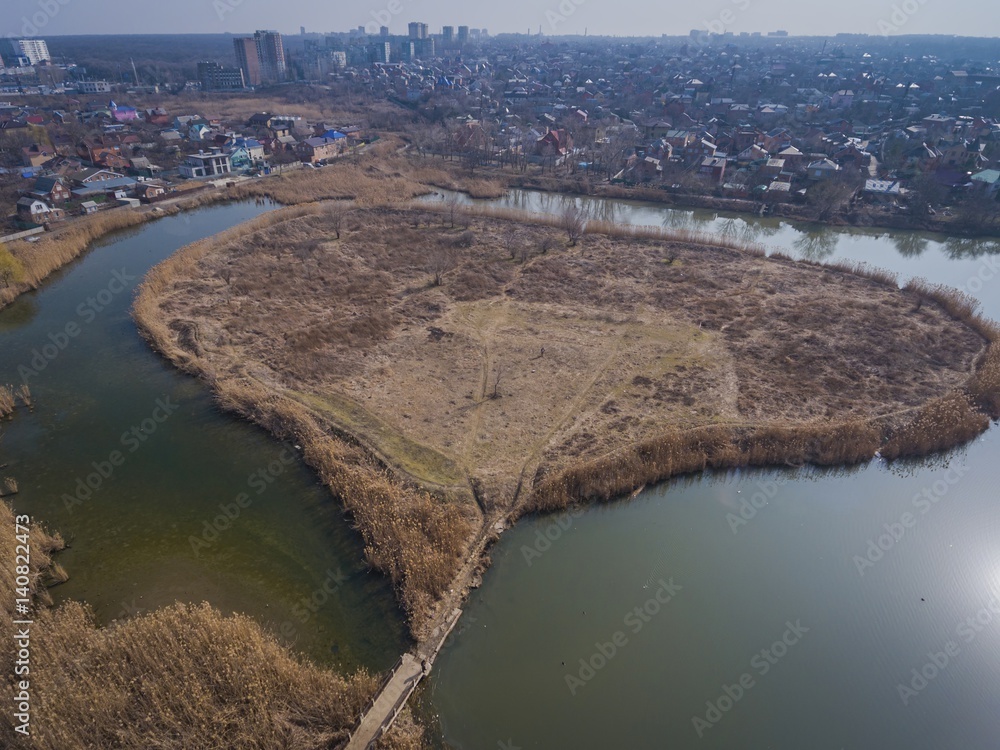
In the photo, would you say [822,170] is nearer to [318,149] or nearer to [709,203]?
[709,203]

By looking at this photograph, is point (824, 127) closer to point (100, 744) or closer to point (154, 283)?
point (154, 283)

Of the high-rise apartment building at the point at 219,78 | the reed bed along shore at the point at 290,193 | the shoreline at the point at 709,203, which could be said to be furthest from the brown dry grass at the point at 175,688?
the high-rise apartment building at the point at 219,78

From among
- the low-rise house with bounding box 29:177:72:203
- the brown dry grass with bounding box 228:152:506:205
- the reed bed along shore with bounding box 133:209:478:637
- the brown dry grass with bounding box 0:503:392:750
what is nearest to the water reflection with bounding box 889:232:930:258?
the brown dry grass with bounding box 228:152:506:205

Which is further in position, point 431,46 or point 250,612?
point 431,46

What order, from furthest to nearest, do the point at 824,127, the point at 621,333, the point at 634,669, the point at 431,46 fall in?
1. the point at 431,46
2. the point at 824,127
3. the point at 621,333
4. the point at 634,669

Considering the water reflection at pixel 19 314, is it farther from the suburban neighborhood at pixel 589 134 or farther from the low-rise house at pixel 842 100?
the low-rise house at pixel 842 100

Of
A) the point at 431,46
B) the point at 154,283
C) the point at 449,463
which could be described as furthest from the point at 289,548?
the point at 431,46
